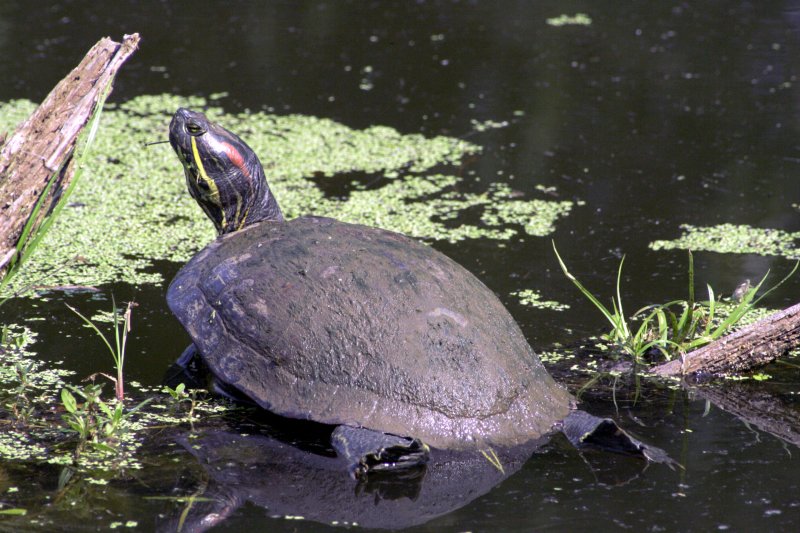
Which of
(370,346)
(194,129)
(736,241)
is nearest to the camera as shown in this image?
(370,346)

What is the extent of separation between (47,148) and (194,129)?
2.56ft

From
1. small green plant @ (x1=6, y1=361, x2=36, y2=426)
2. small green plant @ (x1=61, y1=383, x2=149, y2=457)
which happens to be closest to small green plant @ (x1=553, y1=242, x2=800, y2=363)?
small green plant @ (x1=61, y1=383, x2=149, y2=457)

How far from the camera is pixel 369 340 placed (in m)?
2.95

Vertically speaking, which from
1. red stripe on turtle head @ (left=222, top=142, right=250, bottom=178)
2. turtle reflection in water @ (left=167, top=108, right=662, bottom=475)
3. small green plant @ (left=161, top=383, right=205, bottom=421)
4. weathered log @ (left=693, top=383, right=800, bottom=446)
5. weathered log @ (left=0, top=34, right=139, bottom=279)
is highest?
weathered log @ (left=0, top=34, right=139, bottom=279)

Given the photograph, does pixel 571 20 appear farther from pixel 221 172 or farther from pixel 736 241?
pixel 221 172

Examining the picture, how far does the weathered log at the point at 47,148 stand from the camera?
306 centimetres

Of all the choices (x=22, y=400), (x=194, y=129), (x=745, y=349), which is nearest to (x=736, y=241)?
(x=745, y=349)

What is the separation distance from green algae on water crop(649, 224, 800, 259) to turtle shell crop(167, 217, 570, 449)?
181cm

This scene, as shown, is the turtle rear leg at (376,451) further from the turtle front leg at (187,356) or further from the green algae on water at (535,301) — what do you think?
the green algae on water at (535,301)

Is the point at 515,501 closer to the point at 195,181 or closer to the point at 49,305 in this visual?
the point at 195,181

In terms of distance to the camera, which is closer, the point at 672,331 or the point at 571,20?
the point at 672,331

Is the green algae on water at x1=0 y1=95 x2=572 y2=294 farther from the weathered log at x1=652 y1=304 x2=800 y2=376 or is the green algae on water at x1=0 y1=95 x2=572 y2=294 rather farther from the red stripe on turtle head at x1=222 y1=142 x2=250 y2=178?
the weathered log at x1=652 y1=304 x2=800 y2=376

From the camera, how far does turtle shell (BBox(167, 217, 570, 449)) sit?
9.38ft

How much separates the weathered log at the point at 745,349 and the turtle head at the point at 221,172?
67.1 inches
